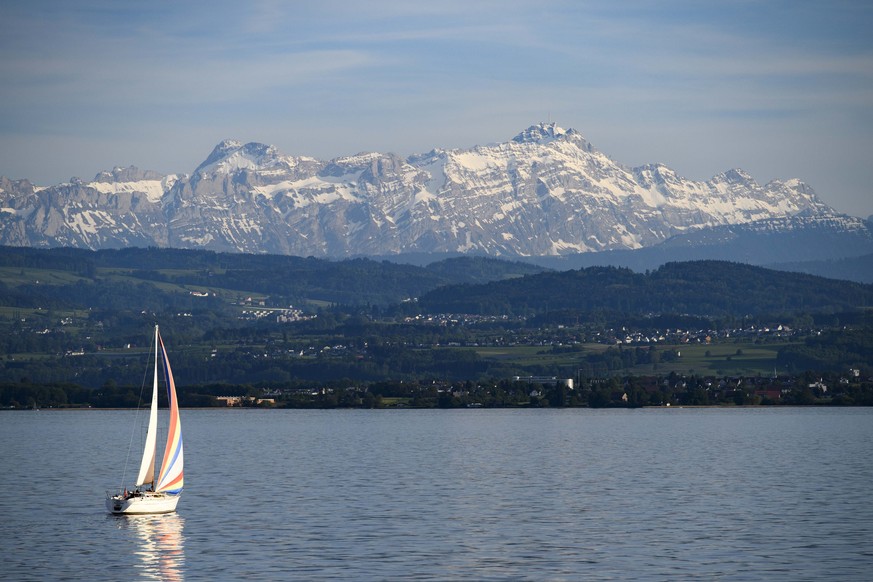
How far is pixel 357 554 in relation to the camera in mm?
56562

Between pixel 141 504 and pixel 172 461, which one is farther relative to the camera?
pixel 172 461

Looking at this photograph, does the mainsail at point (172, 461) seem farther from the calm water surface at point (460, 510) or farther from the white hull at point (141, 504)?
the calm water surface at point (460, 510)

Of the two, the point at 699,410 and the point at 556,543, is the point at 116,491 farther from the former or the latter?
the point at 699,410

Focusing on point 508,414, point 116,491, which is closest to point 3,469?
point 116,491

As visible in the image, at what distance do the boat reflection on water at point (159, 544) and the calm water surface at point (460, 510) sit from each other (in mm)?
157

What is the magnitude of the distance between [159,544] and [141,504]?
368 inches

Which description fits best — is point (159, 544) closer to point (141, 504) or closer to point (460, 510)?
point (141, 504)

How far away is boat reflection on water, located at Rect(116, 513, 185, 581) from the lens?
5391 cm

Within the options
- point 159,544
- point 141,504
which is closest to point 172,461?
point 141,504

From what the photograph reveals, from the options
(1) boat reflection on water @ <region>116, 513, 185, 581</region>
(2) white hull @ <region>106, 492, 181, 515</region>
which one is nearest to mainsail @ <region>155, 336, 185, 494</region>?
(2) white hull @ <region>106, 492, 181, 515</region>

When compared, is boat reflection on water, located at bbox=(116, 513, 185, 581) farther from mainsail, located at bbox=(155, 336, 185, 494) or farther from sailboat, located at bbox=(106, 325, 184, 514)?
mainsail, located at bbox=(155, 336, 185, 494)

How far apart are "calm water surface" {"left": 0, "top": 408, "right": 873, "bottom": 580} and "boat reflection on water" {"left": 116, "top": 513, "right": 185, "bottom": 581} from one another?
0.52ft

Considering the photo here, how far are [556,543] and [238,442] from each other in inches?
2769

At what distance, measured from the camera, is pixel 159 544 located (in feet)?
198
